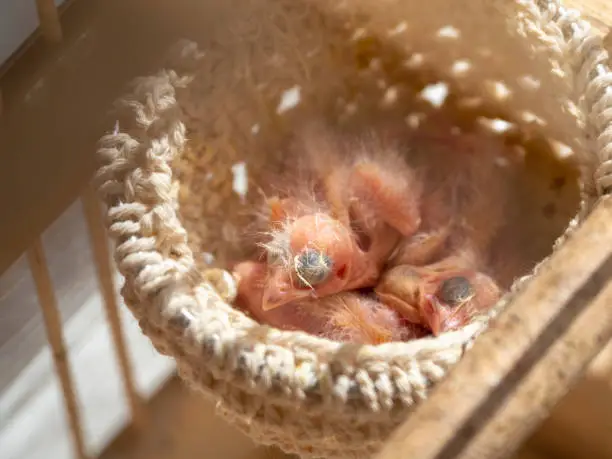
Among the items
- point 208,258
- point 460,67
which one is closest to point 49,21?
point 208,258

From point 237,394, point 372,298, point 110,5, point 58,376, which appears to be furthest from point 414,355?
point 58,376

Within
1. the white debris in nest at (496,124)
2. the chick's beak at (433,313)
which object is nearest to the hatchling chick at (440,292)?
the chick's beak at (433,313)

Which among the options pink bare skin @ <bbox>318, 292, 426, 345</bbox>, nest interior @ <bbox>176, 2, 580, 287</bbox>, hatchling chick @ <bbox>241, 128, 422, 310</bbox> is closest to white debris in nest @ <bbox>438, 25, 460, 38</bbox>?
nest interior @ <bbox>176, 2, 580, 287</bbox>

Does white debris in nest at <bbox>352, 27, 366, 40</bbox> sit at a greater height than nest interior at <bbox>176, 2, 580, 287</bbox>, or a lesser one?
greater

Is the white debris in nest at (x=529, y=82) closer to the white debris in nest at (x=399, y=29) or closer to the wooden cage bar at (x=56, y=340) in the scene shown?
the white debris in nest at (x=399, y=29)

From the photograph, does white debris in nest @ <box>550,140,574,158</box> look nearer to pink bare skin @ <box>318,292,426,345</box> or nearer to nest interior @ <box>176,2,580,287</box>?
nest interior @ <box>176,2,580,287</box>

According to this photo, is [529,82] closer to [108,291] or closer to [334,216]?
[334,216]

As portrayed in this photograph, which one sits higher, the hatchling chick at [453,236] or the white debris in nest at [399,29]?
the white debris in nest at [399,29]
